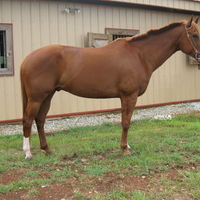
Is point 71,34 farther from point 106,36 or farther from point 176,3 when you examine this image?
point 176,3

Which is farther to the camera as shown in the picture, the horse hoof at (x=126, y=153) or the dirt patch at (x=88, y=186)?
the horse hoof at (x=126, y=153)

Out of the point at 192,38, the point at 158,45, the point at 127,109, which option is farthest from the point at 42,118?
the point at 192,38

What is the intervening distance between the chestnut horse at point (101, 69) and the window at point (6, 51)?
118 inches

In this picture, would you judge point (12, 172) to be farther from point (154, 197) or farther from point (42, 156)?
point (154, 197)

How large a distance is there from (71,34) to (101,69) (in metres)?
3.87

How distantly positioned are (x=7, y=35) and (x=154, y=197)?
5.47 metres

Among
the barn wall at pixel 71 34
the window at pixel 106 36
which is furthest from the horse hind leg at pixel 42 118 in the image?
the window at pixel 106 36

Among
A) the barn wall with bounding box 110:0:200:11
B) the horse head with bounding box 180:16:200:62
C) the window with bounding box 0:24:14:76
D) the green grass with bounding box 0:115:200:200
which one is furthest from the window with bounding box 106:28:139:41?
the horse head with bounding box 180:16:200:62

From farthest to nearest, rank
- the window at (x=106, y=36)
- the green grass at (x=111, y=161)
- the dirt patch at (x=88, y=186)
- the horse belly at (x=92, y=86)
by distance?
1. the window at (x=106, y=36)
2. the horse belly at (x=92, y=86)
3. the green grass at (x=111, y=161)
4. the dirt patch at (x=88, y=186)

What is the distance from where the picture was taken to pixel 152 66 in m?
4.42

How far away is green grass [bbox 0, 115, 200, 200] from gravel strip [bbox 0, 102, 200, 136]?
0.83m

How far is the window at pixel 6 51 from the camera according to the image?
6.85 metres

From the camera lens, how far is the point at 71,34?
771 cm

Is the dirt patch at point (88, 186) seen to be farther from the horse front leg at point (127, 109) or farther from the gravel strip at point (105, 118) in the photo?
the gravel strip at point (105, 118)
